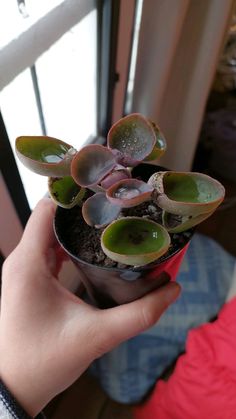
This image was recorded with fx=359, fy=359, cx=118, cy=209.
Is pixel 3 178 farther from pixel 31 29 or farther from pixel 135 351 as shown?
pixel 135 351

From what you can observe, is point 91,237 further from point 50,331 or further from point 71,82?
point 71,82

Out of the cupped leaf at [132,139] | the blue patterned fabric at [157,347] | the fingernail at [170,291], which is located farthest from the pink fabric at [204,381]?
the cupped leaf at [132,139]

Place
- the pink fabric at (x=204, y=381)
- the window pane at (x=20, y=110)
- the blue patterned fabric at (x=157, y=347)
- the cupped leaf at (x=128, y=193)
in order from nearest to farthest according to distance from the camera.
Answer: the cupped leaf at (x=128, y=193) → the window pane at (x=20, y=110) → the pink fabric at (x=204, y=381) → the blue patterned fabric at (x=157, y=347)

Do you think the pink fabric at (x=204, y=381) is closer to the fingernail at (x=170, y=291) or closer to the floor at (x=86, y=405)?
the floor at (x=86, y=405)

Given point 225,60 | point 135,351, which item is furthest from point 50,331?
point 225,60

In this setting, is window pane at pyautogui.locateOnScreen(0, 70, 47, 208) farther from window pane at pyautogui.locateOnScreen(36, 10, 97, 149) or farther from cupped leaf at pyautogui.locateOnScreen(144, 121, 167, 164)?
cupped leaf at pyautogui.locateOnScreen(144, 121, 167, 164)

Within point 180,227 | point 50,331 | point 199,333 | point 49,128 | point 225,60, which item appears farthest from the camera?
point 225,60

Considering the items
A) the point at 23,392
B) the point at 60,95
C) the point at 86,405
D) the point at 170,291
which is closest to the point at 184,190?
the point at 170,291
